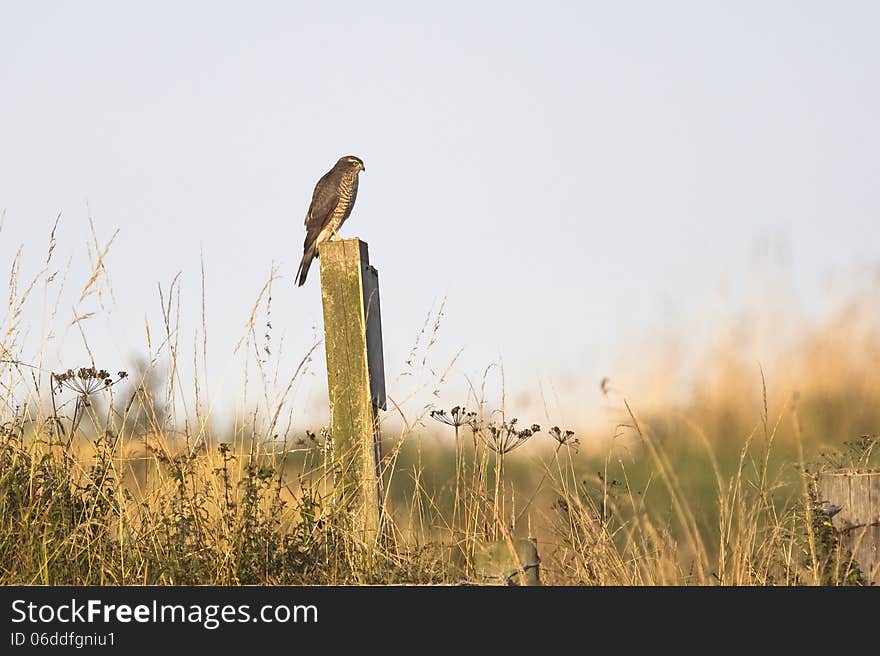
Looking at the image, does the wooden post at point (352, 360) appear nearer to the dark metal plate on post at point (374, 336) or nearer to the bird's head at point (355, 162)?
the dark metal plate on post at point (374, 336)

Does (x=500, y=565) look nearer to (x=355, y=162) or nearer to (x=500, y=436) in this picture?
(x=500, y=436)

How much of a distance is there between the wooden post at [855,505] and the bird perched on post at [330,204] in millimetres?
4601

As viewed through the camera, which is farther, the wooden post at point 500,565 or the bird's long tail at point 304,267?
the bird's long tail at point 304,267

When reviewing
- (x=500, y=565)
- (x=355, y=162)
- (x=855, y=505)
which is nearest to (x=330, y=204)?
(x=355, y=162)

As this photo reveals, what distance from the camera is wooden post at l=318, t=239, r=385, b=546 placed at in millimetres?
4484

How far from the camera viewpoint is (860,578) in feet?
14.5

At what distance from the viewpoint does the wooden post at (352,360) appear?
14.7ft

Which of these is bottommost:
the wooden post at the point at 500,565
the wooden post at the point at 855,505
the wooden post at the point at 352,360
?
the wooden post at the point at 500,565

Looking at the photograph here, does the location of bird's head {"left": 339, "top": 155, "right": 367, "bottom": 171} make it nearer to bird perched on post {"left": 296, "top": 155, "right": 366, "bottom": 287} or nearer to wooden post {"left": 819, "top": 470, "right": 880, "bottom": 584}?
bird perched on post {"left": 296, "top": 155, "right": 366, "bottom": 287}

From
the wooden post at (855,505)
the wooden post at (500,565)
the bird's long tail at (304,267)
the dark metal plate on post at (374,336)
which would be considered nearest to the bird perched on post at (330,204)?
the bird's long tail at (304,267)

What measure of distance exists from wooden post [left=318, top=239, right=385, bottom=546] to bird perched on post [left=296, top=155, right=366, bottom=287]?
3.52m
